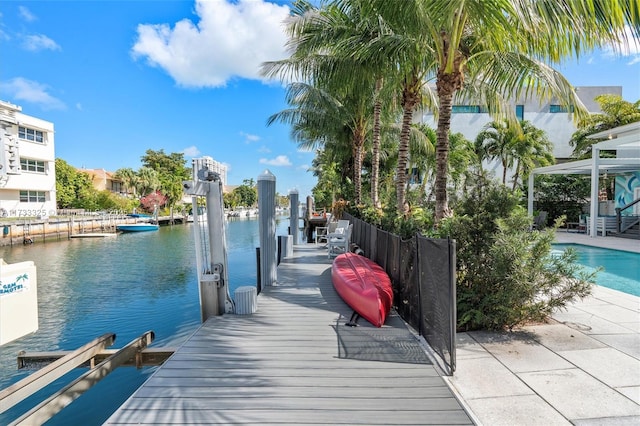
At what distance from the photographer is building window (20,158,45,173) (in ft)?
103

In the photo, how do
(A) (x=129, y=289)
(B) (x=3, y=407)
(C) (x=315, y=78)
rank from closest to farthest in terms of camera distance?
(B) (x=3, y=407)
(C) (x=315, y=78)
(A) (x=129, y=289)

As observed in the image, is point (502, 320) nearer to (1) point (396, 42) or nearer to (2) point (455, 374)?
(2) point (455, 374)

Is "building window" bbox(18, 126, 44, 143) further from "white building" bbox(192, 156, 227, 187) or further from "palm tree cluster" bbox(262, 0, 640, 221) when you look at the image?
"white building" bbox(192, 156, 227, 187)

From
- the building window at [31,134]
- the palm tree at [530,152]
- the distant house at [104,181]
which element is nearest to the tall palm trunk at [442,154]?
the palm tree at [530,152]

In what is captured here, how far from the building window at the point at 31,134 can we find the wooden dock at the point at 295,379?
38.4m

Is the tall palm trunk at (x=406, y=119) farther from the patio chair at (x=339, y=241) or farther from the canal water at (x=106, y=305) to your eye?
the canal water at (x=106, y=305)

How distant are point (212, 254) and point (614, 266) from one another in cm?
1202

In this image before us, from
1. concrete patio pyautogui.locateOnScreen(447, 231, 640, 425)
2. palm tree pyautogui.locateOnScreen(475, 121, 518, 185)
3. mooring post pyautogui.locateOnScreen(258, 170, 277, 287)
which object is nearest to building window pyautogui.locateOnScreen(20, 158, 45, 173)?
mooring post pyautogui.locateOnScreen(258, 170, 277, 287)

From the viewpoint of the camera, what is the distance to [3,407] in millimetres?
3094

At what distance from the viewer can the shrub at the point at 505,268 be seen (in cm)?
438

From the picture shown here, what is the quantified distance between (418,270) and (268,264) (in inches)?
148

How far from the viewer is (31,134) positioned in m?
32.2

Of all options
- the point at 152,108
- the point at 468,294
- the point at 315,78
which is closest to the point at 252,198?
the point at 152,108

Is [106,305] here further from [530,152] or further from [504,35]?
[530,152]
